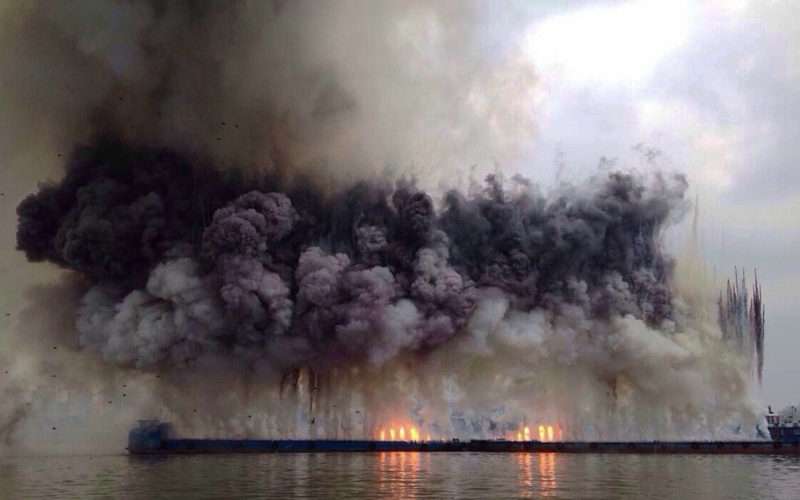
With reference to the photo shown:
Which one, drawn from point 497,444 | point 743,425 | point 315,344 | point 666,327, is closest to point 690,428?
point 743,425

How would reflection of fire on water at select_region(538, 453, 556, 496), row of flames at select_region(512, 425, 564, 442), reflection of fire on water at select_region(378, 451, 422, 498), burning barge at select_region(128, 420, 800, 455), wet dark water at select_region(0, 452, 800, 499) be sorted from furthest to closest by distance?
row of flames at select_region(512, 425, 564, 442) < burning barge at select_region(128, 420, 800, 455) < reflection of fire on water at select_region(538, 453, 556, 496) < wet dark water at select_region(0, 452, 800, 499) < reflection of fire on water at select_region(378, 451, 422, 498)

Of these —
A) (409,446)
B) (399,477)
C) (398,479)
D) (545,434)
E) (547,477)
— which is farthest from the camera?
(545,434)

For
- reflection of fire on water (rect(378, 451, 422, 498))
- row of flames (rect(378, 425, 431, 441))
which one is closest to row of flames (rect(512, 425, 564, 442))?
row of flames (rect(378, 425, 431, 441))

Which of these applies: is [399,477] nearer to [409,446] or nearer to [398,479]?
[398,479]

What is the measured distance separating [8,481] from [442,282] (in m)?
73.2

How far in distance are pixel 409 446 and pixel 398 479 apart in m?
74.7

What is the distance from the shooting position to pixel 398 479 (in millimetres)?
96438

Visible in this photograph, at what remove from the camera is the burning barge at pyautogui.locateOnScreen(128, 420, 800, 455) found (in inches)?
6535

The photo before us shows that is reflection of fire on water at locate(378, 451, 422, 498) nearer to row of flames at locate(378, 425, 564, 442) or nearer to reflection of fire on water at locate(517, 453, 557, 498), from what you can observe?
reflection of fire on water at locate(517, 453, 557, 498)

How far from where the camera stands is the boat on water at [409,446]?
6535 inches

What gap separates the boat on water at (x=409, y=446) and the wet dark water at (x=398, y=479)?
81.8ft

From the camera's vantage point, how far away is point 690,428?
585ft

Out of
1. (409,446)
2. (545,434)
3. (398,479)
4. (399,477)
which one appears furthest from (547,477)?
(545,434)

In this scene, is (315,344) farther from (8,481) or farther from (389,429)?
(8,481)
